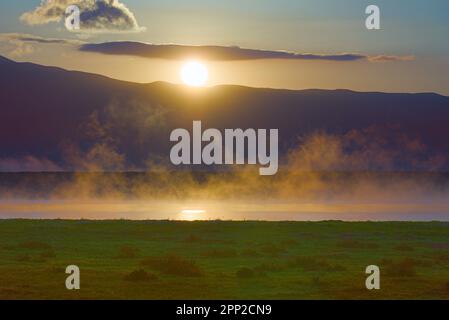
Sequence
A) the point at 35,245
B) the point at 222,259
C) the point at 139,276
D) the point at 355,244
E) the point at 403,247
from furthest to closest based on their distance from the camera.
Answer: the point at 355,244, the point at 403,247, the point at 35,245, the point at 222,259, the point at 139,276

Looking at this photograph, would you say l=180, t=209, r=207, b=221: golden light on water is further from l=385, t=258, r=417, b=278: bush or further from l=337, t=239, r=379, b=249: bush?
l=385, t=258, r=417, b=278: bush

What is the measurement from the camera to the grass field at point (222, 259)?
2989cm

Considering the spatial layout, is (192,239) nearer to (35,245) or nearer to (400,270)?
(35,245)

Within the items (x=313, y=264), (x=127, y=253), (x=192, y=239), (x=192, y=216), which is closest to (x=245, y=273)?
(x=313, y=264)

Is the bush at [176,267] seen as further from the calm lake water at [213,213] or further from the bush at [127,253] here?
the calm lake water at [213,213]

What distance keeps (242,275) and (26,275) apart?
22.2ft

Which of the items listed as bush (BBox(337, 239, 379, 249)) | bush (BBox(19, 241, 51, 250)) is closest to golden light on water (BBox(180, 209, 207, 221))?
bush (BBox(337, 239, 379, 249))

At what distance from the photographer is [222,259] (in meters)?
37.8

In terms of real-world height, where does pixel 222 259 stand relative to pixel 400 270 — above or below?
above

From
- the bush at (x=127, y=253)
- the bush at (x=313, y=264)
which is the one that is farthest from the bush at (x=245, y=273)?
the bush at (x=127, y=253)

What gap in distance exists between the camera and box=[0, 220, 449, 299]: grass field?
2989 cm

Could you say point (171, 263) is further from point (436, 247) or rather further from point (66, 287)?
point (436, 247)
